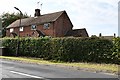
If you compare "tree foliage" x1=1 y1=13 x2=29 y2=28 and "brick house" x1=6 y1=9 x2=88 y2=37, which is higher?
"tree foliage" x1=1 y1=13 x2=29 y2=28

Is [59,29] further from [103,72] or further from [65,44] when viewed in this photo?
[103,72]

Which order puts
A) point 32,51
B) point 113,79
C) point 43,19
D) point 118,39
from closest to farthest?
1. point 113,79
2. point 118,39
3. point 32,51
4. point 43,19

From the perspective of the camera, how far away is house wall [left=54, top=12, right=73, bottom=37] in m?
57.1

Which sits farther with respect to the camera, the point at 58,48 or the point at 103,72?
the point at 58,48

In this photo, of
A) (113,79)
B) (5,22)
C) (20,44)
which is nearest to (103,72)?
(113,79)

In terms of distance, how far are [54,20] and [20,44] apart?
21.7 metres

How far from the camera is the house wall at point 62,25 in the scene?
57072 millimetres

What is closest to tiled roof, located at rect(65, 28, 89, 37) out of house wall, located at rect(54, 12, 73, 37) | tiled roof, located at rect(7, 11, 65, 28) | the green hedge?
house wall, located at rect(54, 12, 73, 37)

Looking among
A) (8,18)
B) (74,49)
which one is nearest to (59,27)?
(74,49)

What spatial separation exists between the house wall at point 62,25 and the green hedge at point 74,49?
24.5 metres

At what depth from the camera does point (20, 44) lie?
3453 cm

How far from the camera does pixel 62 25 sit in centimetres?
5847

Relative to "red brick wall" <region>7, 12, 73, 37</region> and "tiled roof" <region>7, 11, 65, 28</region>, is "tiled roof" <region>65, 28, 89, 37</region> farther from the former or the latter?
"tiled roof" <region>7, 11, 65, 28</region>

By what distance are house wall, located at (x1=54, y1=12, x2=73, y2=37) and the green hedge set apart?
24532 mm
